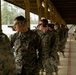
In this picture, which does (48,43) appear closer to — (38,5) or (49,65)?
(49,65)

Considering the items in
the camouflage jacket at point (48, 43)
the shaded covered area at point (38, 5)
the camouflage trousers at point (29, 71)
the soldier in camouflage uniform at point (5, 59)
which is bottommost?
the camouflage trousers at point (29, 71)

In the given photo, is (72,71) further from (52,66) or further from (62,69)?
(52,66)

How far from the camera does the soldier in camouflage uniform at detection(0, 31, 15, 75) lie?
215 cm

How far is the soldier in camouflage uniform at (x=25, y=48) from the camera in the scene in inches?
145

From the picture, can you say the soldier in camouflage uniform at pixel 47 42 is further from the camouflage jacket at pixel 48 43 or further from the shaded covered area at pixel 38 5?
the shaded covered area at pixel 38 5

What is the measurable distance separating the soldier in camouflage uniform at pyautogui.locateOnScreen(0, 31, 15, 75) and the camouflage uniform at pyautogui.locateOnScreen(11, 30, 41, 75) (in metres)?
1.39

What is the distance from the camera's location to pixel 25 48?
373cm

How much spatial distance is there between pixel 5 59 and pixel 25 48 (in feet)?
5.11

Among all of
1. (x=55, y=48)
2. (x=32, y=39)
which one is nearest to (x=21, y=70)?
(x=32, y=39)

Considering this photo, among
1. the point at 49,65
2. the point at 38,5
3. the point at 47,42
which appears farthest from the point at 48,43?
the point at 38,5

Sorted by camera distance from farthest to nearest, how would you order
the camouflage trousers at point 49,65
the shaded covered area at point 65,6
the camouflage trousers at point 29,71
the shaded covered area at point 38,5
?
the shaded covered area at point 65,6, the shaded covered area at point 38,5, the camouflage trousers at point 49,65, the camouflage trousers at point 29,71

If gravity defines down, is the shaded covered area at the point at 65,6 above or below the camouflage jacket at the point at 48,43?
above

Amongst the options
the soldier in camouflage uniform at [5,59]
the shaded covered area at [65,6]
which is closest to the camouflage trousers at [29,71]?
the soldier in camouflage uniform at [5,59]

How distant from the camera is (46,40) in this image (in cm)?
579
